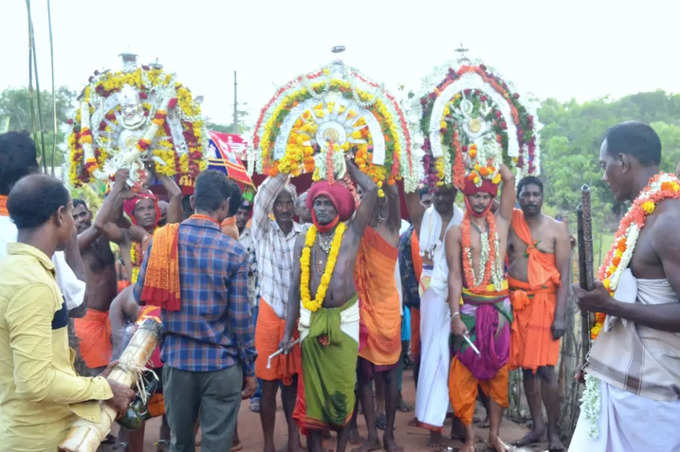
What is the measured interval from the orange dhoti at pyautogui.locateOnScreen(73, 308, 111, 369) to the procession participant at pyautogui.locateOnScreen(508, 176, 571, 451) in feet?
Result: 12.2

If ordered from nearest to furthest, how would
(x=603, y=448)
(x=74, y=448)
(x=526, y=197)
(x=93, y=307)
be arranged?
(x=74, y=448), (x=603, y=448), (x=93, y=307), (x=526, y=197)

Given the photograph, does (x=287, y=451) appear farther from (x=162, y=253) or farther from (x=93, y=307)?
(x=162, y=253)

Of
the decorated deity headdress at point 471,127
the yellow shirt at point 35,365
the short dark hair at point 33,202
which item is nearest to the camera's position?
the yellow shirt at point 35,365

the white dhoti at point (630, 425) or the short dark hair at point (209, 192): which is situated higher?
the short dark hair at point (209, 192)

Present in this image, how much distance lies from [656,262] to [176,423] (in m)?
3.15

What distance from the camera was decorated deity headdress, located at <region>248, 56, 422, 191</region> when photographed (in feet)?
17.0

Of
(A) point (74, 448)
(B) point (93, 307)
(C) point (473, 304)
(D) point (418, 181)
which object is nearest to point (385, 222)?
(D) point (418, 181)

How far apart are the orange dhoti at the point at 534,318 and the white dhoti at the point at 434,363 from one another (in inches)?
25.4

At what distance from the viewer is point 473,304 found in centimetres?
560

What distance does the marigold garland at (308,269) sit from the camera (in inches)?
203

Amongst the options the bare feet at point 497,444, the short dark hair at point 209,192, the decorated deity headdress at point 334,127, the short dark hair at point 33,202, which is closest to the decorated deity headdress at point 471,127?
the decorated deity headdress at point 334,127

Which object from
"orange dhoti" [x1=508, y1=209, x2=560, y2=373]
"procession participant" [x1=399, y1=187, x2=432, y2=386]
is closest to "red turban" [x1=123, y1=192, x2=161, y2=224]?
"procession participant" [x1=399, y1=187, x2=432, y2=386]

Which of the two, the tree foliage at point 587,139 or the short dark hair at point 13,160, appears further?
the tree foliage at point 587,139

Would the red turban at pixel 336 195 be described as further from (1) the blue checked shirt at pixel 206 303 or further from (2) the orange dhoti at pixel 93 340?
(2) the orange dhoti at pixel 93 340
